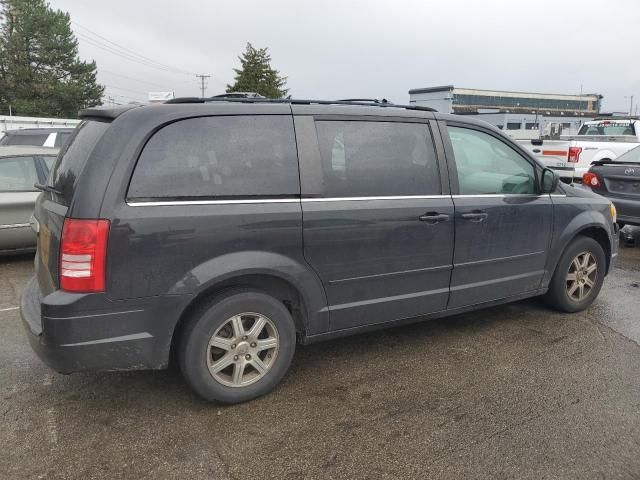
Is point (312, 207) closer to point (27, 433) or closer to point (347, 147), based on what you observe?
point (347, 147)

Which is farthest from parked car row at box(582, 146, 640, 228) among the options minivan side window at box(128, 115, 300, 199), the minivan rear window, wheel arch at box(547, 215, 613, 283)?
the minivan rear window

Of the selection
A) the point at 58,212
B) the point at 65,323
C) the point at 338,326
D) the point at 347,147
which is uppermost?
the point at 347,147

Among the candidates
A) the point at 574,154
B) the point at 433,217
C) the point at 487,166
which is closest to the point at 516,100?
the point at 574,154

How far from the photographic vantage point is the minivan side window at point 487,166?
384 centimetres

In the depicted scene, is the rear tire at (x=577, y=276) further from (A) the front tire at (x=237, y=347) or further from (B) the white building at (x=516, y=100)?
(B) the white building at (x=516, y=100)

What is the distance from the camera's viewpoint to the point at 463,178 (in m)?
3.81

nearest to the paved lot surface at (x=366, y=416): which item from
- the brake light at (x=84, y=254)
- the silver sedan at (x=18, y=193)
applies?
the brake light at (x=84, y=254)

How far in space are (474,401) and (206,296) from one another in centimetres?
174

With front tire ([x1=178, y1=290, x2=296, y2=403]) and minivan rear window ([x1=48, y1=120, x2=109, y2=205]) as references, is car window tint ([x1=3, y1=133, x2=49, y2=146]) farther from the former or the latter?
front tire ([x1=178, y1=290, x2=296, y2=403])

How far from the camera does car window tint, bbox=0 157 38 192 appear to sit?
6.39m

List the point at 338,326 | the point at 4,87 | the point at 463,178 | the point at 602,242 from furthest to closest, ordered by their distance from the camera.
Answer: the point at 4,87 → the point at 602,242 → the point at 463,178 → the point at 338,326

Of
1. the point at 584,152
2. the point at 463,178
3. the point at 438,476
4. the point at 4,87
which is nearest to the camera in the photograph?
the point at 438,476

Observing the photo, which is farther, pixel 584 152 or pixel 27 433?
pixel 584 152

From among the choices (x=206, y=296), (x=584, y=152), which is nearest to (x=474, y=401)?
(x=206, y=296)
